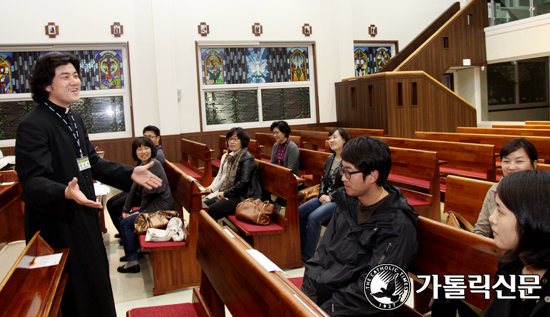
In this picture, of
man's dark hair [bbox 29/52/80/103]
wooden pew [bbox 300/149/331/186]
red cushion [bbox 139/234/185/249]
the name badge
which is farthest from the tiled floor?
man's dark hair [bbox 29/52/80/103]

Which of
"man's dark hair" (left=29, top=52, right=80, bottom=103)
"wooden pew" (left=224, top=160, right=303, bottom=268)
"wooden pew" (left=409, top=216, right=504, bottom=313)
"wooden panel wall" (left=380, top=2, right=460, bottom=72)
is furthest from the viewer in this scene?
"wooden panel wall" (left=380, top=2, right=460, bottom=72)

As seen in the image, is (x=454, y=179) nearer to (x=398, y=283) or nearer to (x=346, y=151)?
(x=346, y=151)

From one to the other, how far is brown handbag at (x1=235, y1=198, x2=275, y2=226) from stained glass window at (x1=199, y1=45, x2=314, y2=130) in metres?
6.24

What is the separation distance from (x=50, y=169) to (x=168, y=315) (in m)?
0.92

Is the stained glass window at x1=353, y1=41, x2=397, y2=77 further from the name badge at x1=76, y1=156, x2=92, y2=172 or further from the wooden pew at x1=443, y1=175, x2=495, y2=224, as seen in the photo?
the name badge at x1=76, y1=156, x2=92, y2=172

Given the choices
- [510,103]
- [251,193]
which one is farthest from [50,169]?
[510,103]

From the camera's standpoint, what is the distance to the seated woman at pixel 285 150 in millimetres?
5051

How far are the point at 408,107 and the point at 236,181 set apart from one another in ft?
17.9

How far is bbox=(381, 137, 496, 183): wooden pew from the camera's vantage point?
4613 mm

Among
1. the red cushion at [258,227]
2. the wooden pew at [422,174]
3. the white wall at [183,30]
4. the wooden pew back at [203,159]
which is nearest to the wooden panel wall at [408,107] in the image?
the white wall at [183,30]

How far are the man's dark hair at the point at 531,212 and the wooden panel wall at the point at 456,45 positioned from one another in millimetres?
9071

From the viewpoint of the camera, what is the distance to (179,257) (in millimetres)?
3623

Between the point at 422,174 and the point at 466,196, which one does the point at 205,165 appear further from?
the point at 466,196

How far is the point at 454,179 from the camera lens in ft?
10.5
